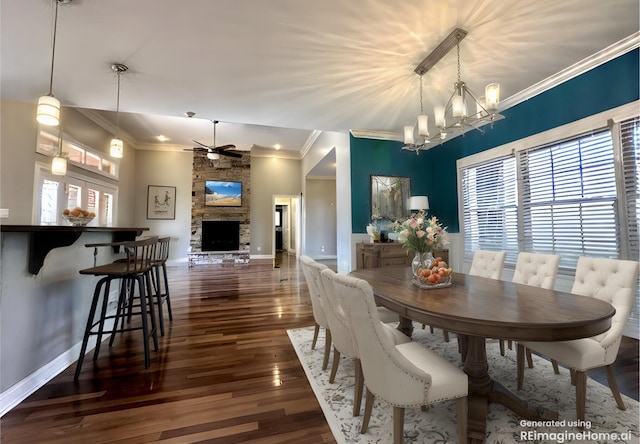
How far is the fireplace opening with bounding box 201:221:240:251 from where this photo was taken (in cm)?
805

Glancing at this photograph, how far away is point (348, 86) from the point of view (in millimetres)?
3219

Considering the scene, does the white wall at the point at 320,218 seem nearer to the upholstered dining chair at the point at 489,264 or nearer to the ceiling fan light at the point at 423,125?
the upholstered dining chair at the point at 489,264

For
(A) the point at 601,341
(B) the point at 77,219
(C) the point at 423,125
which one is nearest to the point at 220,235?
(B) the point at 77,219

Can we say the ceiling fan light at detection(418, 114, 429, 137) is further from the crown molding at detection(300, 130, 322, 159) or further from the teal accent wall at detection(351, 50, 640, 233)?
the crown molding at detection(300, 130, 322, 159)

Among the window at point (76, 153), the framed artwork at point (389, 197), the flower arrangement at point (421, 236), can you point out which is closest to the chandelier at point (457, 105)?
the flower arrangement at point (421, 236)

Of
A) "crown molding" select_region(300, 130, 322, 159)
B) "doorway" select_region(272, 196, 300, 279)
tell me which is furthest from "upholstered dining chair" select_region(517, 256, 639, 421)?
"doorway" select_region(272, 196, 300, 279)

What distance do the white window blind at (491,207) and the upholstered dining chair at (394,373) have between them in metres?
3.28

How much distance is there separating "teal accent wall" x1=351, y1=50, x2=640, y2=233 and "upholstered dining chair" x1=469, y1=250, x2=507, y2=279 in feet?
6.37

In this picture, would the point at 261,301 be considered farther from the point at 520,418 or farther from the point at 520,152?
the point at 520,152

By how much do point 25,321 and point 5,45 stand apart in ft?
8.79

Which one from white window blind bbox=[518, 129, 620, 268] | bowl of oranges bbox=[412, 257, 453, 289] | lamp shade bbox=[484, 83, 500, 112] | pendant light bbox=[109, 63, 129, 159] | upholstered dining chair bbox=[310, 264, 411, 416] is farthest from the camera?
pendant light bbox=[109, 63, 129, 159]

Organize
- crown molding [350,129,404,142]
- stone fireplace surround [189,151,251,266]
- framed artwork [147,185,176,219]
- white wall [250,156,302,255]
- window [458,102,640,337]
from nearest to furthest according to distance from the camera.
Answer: window [458,102,640,337]
crown molding [350,129,404,142]
framed artwork [147,185,176,219]
stone fireplace surround [189,151,251,266]
white wall [250,156,302,255]

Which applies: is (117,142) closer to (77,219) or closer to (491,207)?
(77,219)

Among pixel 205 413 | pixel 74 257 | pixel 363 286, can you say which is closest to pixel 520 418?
pixel 363 286
